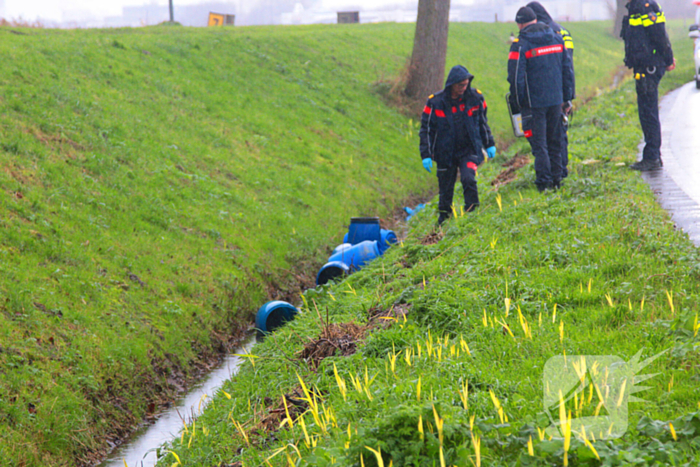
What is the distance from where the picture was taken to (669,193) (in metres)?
7.07

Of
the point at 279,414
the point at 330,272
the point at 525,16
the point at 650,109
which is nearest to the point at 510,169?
the point at 650,109

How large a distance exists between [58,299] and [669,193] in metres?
6.96

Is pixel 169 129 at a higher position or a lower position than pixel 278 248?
higher

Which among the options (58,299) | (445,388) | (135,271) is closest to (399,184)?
(135,271)

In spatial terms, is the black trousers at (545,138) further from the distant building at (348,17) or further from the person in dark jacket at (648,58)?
the distant building at (348,17)

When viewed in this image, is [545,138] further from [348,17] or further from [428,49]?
[348,17]

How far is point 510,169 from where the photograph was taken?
11008 millimetres

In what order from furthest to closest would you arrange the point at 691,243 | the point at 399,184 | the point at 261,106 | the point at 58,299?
1. the point at 261,106
2. the point at 399,184
3. the point at 58,299
4. the point at 691,243

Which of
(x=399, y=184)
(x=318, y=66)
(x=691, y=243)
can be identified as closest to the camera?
(x=691, y=243)

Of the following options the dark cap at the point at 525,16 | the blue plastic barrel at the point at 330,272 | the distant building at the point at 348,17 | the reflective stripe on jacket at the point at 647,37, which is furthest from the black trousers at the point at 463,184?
the distant building at the point at 348,17

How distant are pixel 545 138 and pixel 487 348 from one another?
179 inches

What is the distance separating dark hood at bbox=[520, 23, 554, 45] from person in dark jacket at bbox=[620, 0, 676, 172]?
4.82 feet

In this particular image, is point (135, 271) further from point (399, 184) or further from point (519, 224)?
point (399, 184)

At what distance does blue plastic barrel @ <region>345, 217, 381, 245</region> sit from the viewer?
9.10 metres
